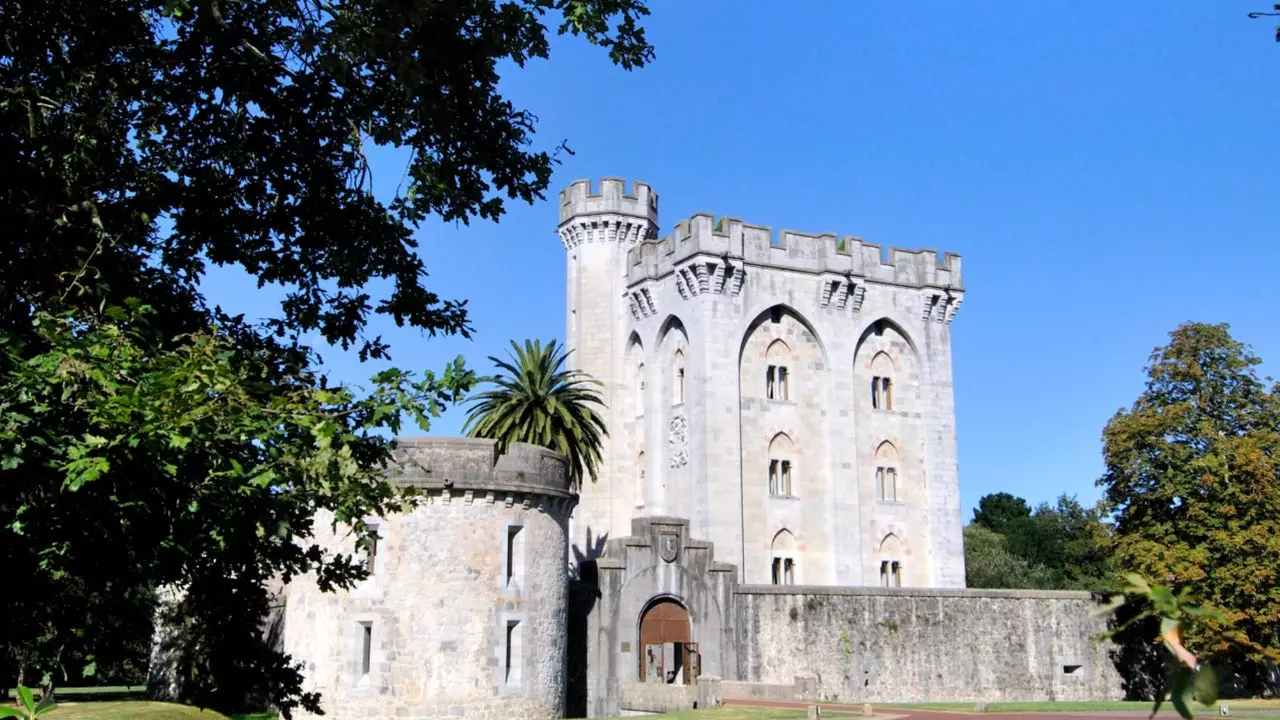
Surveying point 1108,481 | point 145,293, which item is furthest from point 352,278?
Result: point 1108,481

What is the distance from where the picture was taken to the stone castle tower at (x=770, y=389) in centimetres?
4875

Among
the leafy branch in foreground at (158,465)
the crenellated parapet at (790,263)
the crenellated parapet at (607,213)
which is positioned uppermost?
the crenellated parapet at (607,213)

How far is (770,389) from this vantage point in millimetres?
50656

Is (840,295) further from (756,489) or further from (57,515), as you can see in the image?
(57,515)

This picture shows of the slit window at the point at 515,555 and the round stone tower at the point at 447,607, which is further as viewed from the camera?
the slit window at the point at 515,555

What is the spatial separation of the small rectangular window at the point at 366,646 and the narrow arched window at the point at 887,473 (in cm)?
2778

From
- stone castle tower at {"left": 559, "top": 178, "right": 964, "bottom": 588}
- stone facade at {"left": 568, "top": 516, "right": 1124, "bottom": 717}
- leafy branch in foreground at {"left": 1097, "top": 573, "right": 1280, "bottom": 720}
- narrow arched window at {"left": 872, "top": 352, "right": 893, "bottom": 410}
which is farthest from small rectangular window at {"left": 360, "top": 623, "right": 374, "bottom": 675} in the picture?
leafy branch in foreground at {"left": 1097, "top": 573, "right": 1280, "bottom": 720}

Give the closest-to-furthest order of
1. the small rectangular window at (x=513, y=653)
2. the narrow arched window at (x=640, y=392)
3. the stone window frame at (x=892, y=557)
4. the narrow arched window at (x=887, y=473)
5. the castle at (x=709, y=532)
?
the castle at (x=709, y=532), the small rectangular window at (x=513, y=653), the stone window frame at (x=892, y=557), the narrow arched window at (x=887, y=473), the narrow arched window at (x=640, y=392)

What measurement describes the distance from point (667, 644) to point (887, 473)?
1838 centimetres

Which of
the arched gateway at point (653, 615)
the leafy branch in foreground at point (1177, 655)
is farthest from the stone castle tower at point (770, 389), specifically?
the leafy branch in foreground at point (1177, 655)

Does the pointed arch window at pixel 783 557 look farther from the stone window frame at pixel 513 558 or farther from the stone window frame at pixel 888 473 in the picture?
the stone window frame at pixel 513 558

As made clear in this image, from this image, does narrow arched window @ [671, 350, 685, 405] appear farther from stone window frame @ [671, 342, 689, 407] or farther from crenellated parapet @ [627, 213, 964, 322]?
crenellated parapet @ [627, 213, 964, 322]

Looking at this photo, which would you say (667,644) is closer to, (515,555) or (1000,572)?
(515,555)

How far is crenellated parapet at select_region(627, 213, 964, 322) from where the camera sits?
4897 cm
